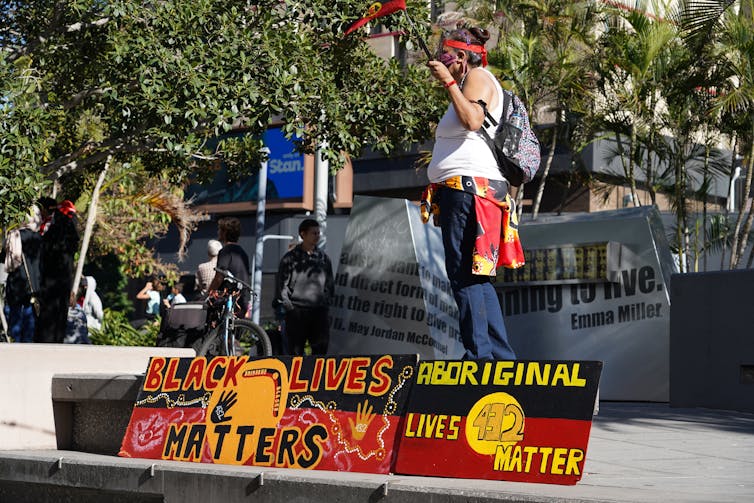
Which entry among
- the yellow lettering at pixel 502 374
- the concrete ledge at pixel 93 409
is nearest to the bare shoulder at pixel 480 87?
the yellow lettering at pixel 502 374

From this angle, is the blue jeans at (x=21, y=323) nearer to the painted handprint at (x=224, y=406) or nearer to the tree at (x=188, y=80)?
the tree at (x=188, y=80)

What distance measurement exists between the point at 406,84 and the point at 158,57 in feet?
14.5

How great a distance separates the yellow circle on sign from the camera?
513cm

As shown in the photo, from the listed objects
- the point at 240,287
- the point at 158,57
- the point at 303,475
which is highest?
the point at 158,57

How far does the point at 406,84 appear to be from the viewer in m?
16.2

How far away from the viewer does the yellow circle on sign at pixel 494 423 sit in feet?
16.8

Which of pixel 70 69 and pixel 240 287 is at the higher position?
pixel 70 69

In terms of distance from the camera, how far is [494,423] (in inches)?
205

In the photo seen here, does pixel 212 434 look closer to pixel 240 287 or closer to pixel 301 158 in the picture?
pixel 240 287

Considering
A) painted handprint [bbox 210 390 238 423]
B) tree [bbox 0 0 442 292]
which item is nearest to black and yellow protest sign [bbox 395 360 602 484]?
painted handprint [bbox 210 390 238 423]

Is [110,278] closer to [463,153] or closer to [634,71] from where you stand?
[634,71]

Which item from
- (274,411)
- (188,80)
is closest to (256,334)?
(188,80)

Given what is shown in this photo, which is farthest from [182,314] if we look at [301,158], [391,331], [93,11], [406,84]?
[301,158]

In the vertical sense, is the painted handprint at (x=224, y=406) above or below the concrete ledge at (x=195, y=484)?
above
